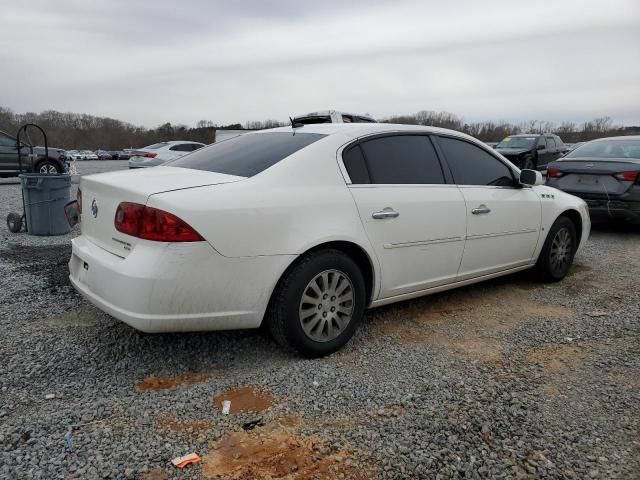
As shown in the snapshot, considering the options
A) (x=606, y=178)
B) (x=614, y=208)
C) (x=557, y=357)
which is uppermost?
(x=606, y=178)

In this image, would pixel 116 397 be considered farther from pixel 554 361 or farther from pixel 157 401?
pixel 554 361

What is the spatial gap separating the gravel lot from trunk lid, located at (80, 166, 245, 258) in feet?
2.49

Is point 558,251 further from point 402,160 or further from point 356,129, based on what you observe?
point 356,129

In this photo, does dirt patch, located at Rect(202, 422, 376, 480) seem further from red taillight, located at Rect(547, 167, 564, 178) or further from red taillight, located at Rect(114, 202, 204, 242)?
red taillight, located at Rect(547, 167, 564, 178)

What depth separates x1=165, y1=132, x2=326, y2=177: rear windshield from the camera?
3.36 meters

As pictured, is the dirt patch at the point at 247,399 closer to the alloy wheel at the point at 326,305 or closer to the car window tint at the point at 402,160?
the alloy wheel at the point at 326,305

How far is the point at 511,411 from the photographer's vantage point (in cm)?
276

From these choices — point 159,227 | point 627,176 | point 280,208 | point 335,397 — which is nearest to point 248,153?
point 280,208

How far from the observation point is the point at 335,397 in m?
2.87

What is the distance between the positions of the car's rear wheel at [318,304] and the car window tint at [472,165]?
1423 millimetres

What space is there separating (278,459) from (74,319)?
7.51ft

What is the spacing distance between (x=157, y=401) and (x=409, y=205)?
6.83 feet

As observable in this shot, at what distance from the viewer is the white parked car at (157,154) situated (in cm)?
1498

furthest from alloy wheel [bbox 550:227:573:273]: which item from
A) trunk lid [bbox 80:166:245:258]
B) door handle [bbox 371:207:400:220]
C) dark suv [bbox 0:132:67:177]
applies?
dark suv [bbox 0:132:67:177]
